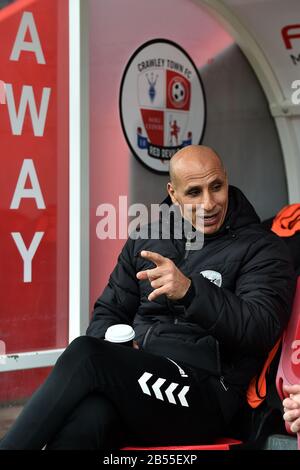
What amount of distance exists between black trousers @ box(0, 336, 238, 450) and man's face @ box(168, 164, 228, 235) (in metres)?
0.52

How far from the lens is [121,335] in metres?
2.94

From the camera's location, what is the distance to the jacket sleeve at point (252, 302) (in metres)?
2.71

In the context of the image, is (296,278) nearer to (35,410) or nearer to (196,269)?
(196,269)

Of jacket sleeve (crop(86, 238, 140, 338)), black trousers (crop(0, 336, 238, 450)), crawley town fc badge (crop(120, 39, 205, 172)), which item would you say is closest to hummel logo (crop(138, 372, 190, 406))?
black trousers (crop(0, 336, 238, 450))

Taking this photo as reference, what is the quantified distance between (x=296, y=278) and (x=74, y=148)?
5.30 feet

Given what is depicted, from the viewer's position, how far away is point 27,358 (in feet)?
13.6

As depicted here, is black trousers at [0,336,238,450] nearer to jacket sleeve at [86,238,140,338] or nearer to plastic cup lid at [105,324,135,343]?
plastic cup lid at [105,324,135,343]

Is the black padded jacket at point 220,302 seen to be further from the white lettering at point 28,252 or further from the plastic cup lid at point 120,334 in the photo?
the white lettering at point 28,252

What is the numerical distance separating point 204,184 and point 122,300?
21.9 inches

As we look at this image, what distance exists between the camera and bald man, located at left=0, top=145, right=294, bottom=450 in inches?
105

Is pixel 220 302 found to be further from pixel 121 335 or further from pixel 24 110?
pixel 24 110

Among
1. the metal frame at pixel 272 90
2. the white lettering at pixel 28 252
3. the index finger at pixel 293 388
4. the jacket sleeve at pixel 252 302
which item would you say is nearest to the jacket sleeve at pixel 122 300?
the jacket sleeve at pixel 252 302

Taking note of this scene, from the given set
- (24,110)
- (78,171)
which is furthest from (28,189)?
(24,110)
